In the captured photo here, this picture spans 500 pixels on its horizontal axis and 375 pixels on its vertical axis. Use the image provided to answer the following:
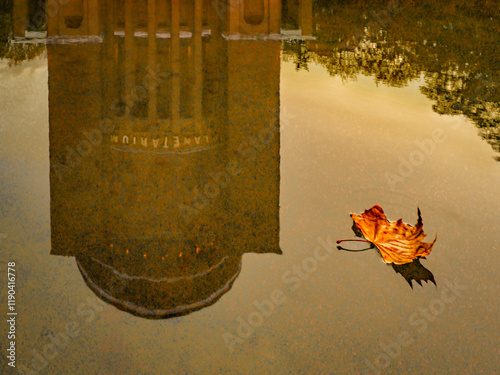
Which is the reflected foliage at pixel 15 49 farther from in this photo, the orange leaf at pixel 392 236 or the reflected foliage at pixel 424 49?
the orange leaf at pixel 392 236

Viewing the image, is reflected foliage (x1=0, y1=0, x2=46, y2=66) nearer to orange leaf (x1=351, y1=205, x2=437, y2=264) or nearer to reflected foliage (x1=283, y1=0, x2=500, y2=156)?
reflected foliage (x1=283, y1=0, x2=500, y2=156)

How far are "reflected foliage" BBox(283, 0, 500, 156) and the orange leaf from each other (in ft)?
9.30

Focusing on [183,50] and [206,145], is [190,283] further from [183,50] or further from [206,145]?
[183,50]

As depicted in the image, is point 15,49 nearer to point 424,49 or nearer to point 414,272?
point 424,49

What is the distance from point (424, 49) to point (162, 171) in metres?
8.47

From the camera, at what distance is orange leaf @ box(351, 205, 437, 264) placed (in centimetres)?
488

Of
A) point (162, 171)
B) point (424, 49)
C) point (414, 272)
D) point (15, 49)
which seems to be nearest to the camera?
point (414, 272)

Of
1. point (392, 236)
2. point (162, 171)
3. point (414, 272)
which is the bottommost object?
point (414, 272)

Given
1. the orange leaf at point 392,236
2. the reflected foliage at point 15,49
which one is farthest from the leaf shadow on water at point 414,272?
the reflected foliage at point 15,49

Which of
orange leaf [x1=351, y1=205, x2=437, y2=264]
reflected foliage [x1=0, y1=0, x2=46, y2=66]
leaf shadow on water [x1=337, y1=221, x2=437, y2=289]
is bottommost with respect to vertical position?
leaf shadow on water [x1=337, y1=221, x2=437, y2=289]

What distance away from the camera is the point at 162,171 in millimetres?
6754

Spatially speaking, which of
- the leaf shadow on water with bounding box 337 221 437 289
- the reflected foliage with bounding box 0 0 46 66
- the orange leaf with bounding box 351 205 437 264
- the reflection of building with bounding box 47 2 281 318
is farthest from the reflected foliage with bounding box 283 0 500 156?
the reflected foliage with bounding box 0 0 46 66

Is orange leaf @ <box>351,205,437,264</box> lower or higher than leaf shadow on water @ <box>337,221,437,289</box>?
higher

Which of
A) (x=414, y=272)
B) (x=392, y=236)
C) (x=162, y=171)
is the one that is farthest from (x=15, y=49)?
(x=414, y=272)
